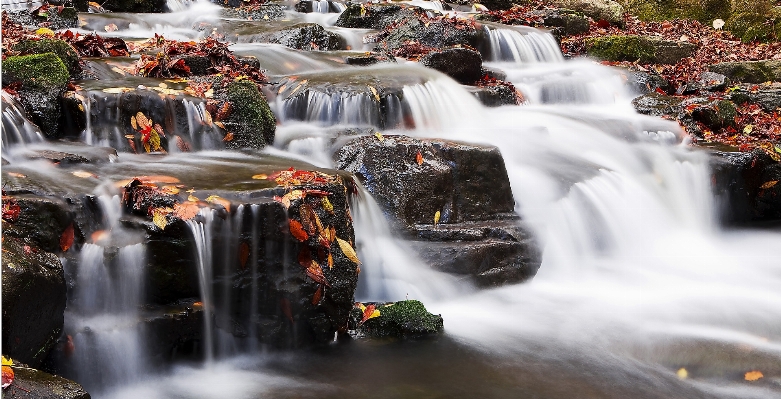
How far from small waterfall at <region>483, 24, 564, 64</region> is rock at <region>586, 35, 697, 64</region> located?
91cm

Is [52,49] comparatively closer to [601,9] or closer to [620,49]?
[620,49]

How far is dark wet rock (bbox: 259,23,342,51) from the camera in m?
10.6

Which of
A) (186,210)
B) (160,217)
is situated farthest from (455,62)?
(160,217)

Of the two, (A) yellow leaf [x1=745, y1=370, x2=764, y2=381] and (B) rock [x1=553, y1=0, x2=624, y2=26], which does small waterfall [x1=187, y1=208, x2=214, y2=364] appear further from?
(B) rock [x1=553, y1=0, x2=624, y2=26]

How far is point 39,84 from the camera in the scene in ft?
18.6

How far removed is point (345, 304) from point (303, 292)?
0.34m

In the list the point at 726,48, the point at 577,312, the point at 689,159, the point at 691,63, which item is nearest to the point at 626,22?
the point at 726,48

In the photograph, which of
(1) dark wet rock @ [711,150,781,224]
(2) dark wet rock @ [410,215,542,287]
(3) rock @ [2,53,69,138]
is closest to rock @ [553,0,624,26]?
(1) dark wet rock @ [711,150,781,224]

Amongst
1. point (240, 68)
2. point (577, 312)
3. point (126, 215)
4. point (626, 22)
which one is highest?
point (626, 22)

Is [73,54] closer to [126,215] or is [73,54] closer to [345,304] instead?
[126,215]

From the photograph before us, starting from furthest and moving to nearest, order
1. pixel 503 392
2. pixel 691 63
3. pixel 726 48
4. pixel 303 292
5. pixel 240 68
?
pixel 726 48
pixel 691 63
pixel 240 68
pixel 303 292
pixel 503 392

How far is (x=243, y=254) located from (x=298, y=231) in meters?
0.38

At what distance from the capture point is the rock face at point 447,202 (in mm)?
5672

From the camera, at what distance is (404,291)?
17.5 feet
